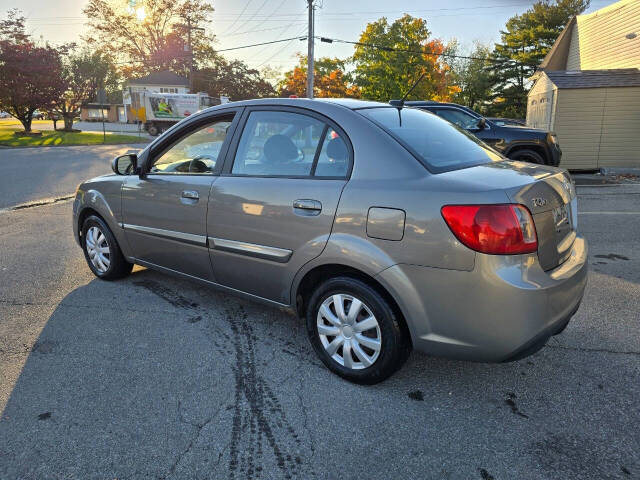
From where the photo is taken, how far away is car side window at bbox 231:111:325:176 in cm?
303

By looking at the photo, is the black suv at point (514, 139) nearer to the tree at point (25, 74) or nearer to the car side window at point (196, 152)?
the car side window at point (196, 152)

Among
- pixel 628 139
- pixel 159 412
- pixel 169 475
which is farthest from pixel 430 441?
Result: pixel 628 139

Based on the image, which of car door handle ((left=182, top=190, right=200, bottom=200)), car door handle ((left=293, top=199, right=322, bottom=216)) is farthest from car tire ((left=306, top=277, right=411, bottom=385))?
car door handle ((left=182, top=190, right=200, bottom=200))

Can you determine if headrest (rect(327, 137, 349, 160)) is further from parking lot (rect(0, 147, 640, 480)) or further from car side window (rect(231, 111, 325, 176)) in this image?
parking lot (rect(0, 147, 640, 480))

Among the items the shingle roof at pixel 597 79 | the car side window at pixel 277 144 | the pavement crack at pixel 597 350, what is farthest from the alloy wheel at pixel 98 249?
the shingle roof at pixel 597 79

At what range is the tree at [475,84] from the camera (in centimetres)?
4519

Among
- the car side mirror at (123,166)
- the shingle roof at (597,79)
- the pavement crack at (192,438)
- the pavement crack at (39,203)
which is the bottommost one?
the pavement crack at (192,438)

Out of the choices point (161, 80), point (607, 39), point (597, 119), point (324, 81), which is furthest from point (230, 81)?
point (597, 119)

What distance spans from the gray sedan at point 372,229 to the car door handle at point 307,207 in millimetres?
13

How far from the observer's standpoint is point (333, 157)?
2.88 metres

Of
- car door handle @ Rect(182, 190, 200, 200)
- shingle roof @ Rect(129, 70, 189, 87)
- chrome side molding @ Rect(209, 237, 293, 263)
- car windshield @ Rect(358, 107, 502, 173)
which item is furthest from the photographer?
shingle roof @ Rect(129, 70, 189, 87)

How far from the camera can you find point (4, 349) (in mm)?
3303

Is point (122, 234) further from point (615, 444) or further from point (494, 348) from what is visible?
point (615, 444)

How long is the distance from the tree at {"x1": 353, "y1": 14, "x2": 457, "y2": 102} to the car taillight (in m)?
33.4
